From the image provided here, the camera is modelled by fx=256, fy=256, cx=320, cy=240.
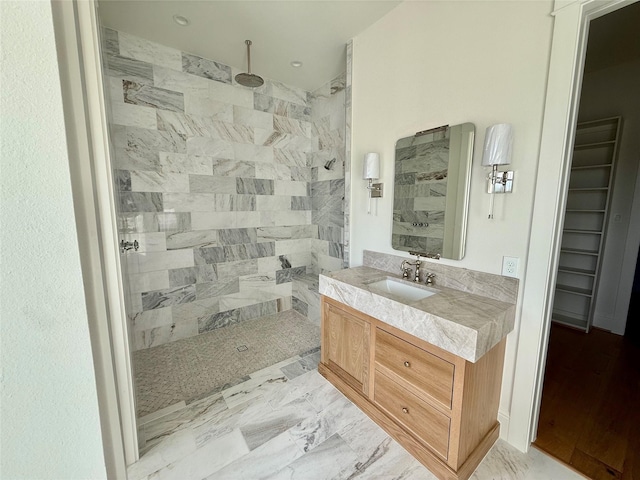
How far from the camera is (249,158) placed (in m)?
3.03

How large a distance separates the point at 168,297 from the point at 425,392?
2.51 meters

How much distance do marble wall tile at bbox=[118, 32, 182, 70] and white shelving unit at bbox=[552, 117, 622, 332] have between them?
14.8 ft

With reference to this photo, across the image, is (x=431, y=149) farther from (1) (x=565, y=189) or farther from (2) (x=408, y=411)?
(2) (x=408, y=411)

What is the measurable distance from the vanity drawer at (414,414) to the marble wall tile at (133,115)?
9.59 feet

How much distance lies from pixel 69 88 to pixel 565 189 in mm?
2390

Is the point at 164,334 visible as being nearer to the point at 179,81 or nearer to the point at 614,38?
the point at 179,81

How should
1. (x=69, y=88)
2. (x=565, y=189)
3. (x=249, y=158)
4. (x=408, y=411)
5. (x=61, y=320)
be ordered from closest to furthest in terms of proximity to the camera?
1. (x=61, y=320)
2. (x=69, y=88)
3. (x=565, y=189)
4. (x=408, y=411)
5. (x=249, y=158)

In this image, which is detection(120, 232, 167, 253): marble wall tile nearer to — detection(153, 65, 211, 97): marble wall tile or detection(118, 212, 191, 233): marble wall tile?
detection(118, 212, 191, 233): marble wall tile

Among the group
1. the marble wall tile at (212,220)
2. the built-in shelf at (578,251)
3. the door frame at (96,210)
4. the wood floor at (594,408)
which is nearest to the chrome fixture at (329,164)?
the marble wall tile at (212,220)

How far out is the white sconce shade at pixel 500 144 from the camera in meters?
1.41

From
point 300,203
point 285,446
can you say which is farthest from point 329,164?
point 285,446

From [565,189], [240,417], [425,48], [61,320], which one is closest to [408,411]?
[240,417]

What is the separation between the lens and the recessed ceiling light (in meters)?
2.07

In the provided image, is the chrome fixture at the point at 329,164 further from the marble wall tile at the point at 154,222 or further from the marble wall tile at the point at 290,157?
the marble wall tile at the point at 154,222
